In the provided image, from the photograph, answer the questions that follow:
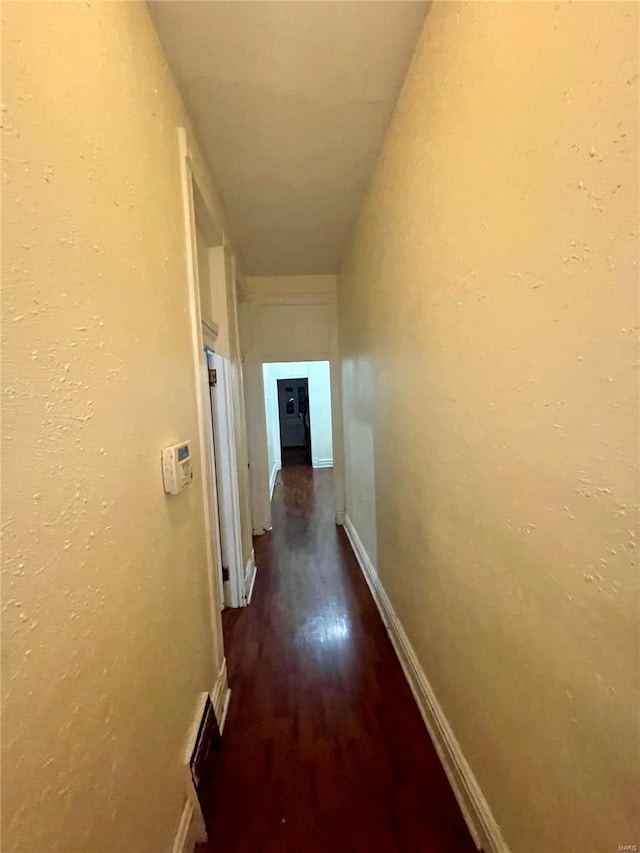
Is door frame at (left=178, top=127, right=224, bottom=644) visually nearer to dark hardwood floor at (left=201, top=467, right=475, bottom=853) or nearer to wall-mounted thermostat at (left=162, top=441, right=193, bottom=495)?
wall-mounted thermostat at (left=162, top=441, right=193, bottom=495)

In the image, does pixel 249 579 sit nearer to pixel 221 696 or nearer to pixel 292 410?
pixel 221 696

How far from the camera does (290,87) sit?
160 centimetres

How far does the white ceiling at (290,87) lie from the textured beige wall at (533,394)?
17 cm

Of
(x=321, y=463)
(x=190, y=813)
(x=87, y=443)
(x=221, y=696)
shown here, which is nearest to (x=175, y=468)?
(x=87, y=443)

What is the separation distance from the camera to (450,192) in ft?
4.05

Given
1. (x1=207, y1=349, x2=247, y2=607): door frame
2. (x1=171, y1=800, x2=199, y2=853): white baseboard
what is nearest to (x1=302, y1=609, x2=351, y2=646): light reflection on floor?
(x1=207, y1=349, x2=247, y2=607): door frame

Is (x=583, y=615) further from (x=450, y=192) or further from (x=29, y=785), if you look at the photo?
(x=450, y=192)

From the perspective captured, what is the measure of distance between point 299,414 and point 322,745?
8.73 metres

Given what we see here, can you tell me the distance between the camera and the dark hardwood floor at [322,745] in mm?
1333

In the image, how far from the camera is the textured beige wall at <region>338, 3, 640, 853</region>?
26.5 inches

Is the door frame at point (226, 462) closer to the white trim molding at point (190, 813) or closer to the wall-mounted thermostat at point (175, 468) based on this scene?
the white trim molding at point (190, 813)

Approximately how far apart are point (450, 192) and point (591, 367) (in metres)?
0.81

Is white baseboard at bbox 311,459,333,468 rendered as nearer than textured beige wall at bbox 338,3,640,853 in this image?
No

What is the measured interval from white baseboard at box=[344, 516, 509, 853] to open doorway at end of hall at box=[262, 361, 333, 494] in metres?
4.60
